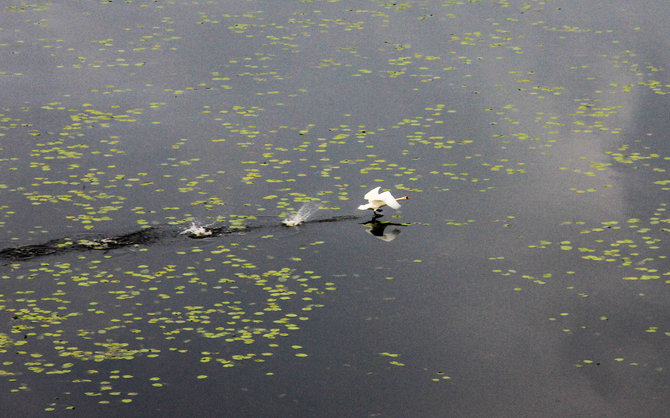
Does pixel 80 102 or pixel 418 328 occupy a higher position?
pixel 80 102

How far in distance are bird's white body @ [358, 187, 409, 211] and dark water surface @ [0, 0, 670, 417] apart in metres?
0.37

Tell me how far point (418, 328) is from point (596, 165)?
7354 millimetres

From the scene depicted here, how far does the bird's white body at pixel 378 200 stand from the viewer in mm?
17531

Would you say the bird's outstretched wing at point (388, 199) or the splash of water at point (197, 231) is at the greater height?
the bird's outstretched wing at point (388, 199)

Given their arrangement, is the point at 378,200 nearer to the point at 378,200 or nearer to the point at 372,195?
the point at 378,200

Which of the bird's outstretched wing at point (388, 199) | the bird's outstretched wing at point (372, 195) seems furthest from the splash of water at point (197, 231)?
the bird's outstretched wing at point (388, 199)

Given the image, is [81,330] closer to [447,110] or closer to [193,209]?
[193,209]

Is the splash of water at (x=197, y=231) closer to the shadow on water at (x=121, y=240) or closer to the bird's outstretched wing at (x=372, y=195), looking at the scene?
the shadow on water at (x=121, y=240)

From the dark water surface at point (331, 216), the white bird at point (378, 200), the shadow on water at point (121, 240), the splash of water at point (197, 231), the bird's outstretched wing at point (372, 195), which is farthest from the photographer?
the bird's outstretched wing at point (372, 195)

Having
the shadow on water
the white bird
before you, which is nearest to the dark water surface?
the shadow on water

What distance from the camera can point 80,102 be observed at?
73.6 ft

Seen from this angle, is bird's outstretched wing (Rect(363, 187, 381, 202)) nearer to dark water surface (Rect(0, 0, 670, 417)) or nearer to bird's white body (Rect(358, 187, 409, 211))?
bird's white body (Rect(358, 187, 409, 211))

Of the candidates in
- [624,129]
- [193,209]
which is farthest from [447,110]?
[193,209]

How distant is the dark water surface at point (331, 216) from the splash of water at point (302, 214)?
125 millimetres
